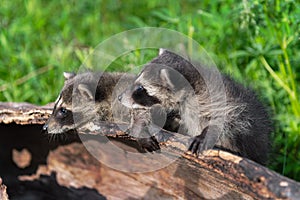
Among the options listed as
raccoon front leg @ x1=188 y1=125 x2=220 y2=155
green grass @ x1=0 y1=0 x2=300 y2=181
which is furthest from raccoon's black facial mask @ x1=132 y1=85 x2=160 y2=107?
green grass @ x1=0 y1=0 x2=300 y2=181

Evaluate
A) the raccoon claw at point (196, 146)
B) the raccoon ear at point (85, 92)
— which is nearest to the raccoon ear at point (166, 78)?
the raccoon claw at point (196, 146)

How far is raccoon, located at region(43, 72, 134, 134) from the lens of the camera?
4.30 metres

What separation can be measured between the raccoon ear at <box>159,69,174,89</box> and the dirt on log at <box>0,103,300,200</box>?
15.5 inches

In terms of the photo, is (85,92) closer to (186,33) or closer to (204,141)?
(204,141)

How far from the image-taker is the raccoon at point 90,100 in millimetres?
4305

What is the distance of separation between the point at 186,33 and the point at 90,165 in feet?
6.55

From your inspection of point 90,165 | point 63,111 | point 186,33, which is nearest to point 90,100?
point 63,111

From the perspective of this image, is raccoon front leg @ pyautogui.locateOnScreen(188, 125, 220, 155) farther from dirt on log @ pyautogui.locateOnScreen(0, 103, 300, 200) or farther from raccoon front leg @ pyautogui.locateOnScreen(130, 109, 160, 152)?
raccoon front leg @ pyautogui.locateOnScreen(130, 109, 160, 152)

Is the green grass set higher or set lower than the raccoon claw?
higher

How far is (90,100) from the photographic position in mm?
4391

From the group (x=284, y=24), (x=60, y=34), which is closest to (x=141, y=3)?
(x=60, y=34)

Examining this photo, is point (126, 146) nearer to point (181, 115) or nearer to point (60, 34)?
point (181, 115)

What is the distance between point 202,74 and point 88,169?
1356mm

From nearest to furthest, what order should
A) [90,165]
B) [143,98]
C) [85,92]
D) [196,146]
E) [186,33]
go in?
[196,146] → [143,98] → [85,92] → [90,165] → [186,33]
